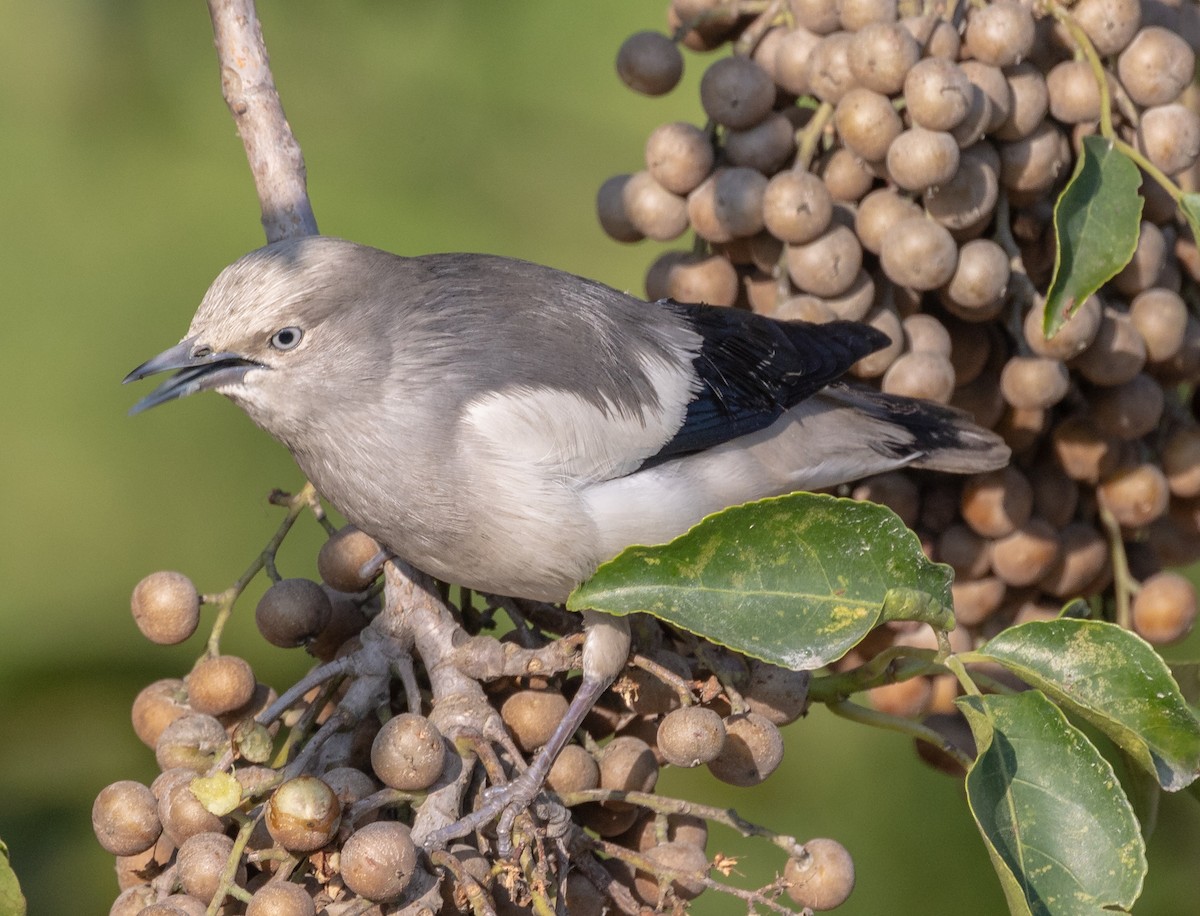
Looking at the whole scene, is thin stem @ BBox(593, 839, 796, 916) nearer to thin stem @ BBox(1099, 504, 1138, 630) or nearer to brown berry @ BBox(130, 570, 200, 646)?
brown berry @ BBox(130, 570, 200, 646)

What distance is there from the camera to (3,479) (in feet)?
5.80

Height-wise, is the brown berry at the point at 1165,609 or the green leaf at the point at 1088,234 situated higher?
the green leaf at the point at 1088,234

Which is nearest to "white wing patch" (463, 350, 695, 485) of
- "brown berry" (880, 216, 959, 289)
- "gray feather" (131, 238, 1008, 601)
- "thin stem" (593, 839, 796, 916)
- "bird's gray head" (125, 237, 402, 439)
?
"gray feather" (131, 238, 1008, 601)

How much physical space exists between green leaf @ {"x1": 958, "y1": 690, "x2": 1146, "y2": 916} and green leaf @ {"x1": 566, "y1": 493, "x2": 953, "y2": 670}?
14cm

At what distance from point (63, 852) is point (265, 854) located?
54 cm

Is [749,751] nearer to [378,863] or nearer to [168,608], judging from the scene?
[378,863]

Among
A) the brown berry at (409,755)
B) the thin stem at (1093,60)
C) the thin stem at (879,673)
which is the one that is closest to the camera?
the brown berry at (409,755)

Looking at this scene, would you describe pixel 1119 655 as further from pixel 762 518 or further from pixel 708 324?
pixel 708 324

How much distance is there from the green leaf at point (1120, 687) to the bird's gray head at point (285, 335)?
2.90ft

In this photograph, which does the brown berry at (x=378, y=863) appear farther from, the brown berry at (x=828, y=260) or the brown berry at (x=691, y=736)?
the brown berry at (x=828, y=260)

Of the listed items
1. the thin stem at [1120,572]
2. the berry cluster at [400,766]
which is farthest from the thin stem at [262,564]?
the thin stem at [1120,572]

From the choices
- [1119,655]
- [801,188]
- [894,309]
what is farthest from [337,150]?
[1119,655]

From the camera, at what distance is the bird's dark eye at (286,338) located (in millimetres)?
1622

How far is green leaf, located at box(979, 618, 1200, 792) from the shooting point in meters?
1.20
